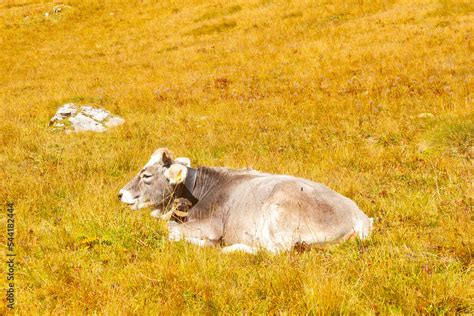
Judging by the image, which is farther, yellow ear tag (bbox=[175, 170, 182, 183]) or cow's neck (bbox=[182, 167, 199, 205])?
cow's neck (bbox=[182, 167, 199, 205])

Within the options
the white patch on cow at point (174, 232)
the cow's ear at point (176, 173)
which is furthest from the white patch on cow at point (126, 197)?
the white patch on cow at point (174, 232)

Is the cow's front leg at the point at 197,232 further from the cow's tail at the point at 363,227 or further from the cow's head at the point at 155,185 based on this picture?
the cow's tail at the point at 363,227

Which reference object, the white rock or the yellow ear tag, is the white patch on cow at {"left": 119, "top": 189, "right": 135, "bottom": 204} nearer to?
the yellow ear tag

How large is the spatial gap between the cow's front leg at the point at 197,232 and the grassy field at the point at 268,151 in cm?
25

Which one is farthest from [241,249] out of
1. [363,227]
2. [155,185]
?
[155,185]

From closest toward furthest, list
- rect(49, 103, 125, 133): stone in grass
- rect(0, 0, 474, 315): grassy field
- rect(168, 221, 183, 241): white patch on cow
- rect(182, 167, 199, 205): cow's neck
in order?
rect(0, 0, 474, 315): grassy field, rect(168, 221, 183, 241): white patch on cow, rect(182, 167, 199, 205): cow's neck, rect(49, 103, 125, 133): stone in grass

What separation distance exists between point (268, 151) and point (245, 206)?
4.31 meters

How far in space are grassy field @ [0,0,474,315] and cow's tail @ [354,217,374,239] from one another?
19 centimetres

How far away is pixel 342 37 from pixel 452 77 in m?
8.69

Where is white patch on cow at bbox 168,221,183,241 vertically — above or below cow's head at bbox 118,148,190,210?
below

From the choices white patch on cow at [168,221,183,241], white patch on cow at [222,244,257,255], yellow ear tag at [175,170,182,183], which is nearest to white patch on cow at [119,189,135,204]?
yellow ear tag at [175,170,182,183]

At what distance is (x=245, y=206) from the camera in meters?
6.42

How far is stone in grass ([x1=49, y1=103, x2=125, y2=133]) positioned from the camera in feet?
46.3

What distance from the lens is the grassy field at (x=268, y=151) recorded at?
4.38 metres
